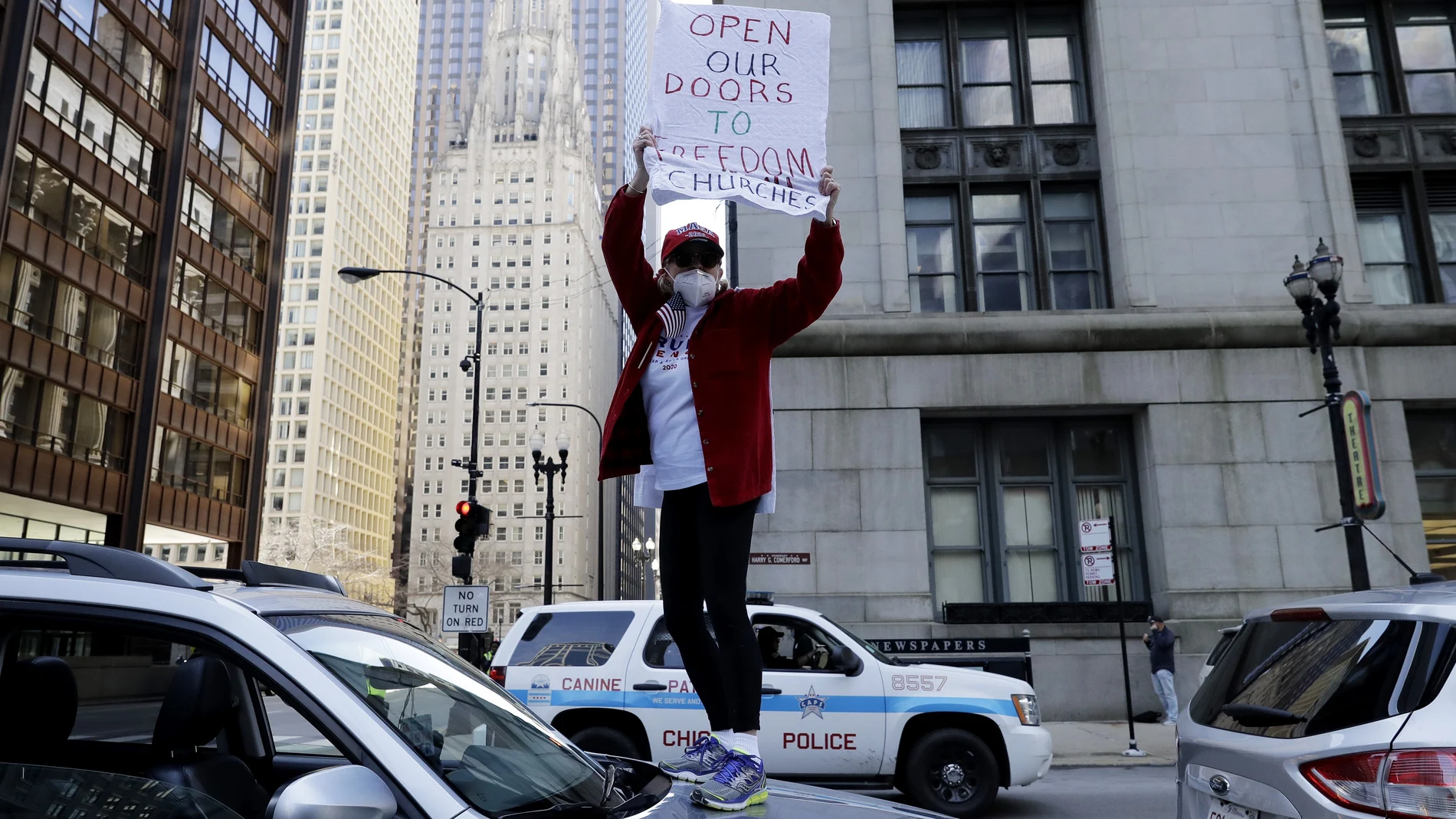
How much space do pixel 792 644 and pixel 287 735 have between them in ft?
20.2

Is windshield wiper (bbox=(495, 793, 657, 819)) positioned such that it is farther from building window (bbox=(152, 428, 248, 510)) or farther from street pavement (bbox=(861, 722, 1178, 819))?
building window (bbox=(152, 428, 248, 510))

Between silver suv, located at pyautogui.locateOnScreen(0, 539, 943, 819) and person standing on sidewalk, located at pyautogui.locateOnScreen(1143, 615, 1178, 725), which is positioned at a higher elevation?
silver suv, located at pyautogui.locateOnScreen(0, 539, 943, 819)

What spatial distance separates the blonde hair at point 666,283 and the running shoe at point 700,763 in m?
1.71

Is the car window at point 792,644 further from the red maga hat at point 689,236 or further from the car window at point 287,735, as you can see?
the car window at point 287,735

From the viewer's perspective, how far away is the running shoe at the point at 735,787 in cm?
263

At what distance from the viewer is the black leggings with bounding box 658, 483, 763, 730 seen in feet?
10.7

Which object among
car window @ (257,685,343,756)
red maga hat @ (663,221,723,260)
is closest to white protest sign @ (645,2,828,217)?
red maga hat @ (663,221,723,260)

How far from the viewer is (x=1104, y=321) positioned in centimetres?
1730

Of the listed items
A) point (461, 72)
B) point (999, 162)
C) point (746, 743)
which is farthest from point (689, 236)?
point (461, 72)

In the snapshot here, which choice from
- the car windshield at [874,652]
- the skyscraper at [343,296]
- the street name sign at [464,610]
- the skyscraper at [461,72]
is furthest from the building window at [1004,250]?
the skyscraper at [461,72]

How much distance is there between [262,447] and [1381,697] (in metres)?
45.7

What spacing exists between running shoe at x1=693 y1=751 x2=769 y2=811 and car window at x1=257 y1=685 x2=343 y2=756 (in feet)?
3.50

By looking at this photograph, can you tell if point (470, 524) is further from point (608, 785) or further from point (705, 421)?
point (608, 785)

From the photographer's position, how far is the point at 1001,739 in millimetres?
8195
